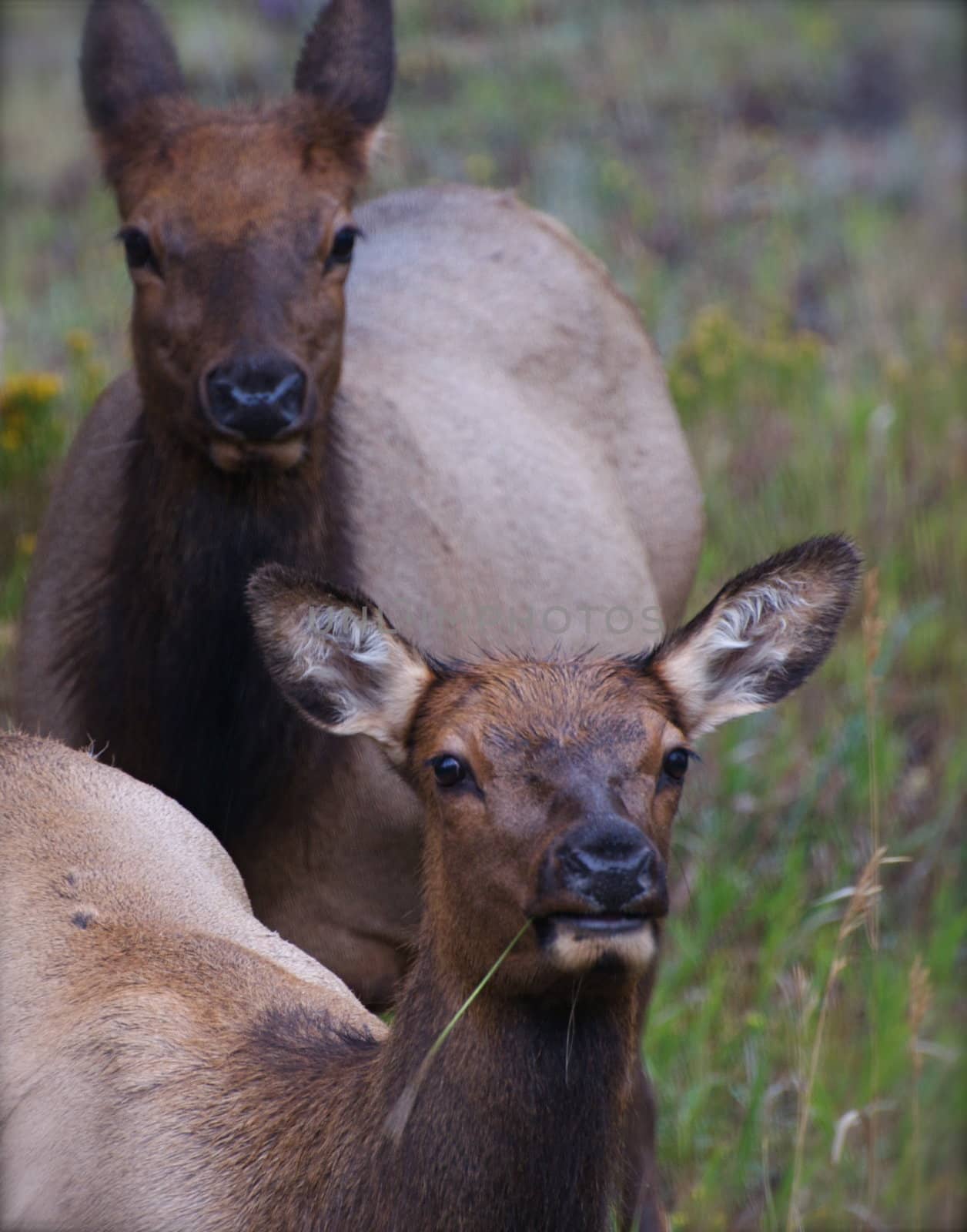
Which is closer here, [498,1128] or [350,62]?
[498,1128]

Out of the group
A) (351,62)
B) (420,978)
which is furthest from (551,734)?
(351,62)

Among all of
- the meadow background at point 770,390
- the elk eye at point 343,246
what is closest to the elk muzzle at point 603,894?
the meadow background at point 770,390

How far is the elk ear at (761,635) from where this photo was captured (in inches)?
157

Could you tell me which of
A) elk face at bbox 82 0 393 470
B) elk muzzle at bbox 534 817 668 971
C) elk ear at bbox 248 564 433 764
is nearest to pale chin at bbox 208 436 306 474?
elk face at bbox 82 0 393 470

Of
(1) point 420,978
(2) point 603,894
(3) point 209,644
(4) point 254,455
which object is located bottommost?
(1) point 420,978

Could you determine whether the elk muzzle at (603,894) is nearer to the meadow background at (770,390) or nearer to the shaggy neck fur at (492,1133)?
the shaggy neck fur at (492,1133)

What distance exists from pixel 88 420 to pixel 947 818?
359 centimetres

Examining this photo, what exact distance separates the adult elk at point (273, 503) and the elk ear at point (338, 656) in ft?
2.87

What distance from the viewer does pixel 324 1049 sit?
12.8 feet

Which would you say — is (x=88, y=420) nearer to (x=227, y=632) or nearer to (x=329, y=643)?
(x=227, y=632)

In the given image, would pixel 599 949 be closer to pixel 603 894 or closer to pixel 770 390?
pixel 603 894

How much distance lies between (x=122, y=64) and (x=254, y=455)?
1.41 m

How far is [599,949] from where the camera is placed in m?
3.18

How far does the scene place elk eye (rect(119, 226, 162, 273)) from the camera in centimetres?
491
